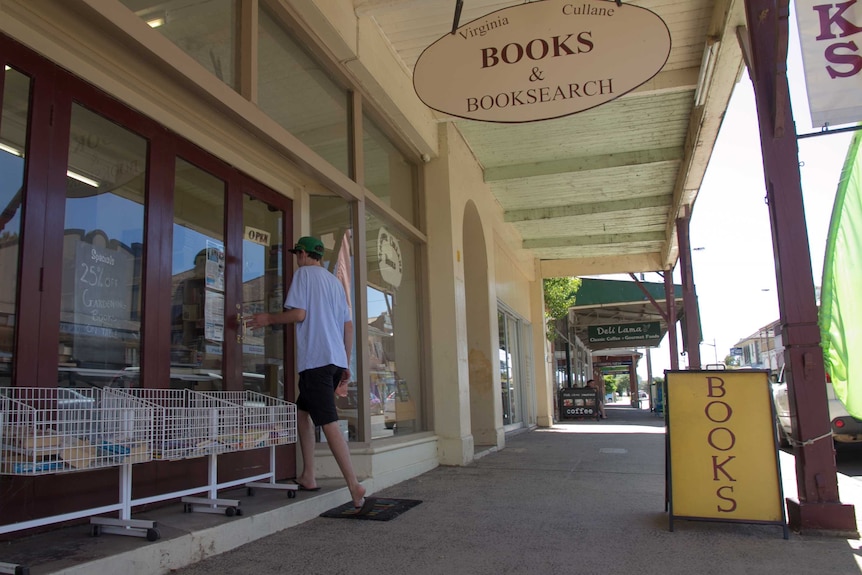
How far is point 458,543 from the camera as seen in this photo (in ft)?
11.3

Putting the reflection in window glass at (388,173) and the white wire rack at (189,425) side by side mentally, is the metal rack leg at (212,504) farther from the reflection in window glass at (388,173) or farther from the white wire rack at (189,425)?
the reflection in window glass at (388,173)

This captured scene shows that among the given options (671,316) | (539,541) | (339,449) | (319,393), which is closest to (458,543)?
(539,541)

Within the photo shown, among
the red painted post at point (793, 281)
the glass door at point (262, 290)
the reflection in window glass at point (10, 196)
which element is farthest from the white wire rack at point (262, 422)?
the red painted post at point (793, 281)

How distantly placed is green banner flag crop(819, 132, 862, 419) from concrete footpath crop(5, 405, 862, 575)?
93cm

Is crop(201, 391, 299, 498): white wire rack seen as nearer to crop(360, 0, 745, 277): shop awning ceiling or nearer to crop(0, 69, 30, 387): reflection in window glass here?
crop(0, 69, 30, 387): reflection in window glass

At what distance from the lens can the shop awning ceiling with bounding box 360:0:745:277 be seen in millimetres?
5723

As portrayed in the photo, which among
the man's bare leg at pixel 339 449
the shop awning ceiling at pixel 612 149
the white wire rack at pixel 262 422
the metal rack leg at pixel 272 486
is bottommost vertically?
the metal rack leg at pixel 272 486

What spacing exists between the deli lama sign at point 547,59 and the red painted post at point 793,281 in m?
0.74

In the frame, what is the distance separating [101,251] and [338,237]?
241 cm

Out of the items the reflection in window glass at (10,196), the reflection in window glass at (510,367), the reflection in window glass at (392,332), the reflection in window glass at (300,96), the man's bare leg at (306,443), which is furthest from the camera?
the reflection in window glass at (510,367)

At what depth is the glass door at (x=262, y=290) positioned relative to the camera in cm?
448

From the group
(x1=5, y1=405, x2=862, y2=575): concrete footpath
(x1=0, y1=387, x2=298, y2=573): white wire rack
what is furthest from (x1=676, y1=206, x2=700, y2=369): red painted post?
(x1=0, y1=387, x2=298, y2=573): white wire rack

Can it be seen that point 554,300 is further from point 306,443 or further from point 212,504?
point 212,504

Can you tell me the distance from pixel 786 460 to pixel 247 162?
23.7ft
